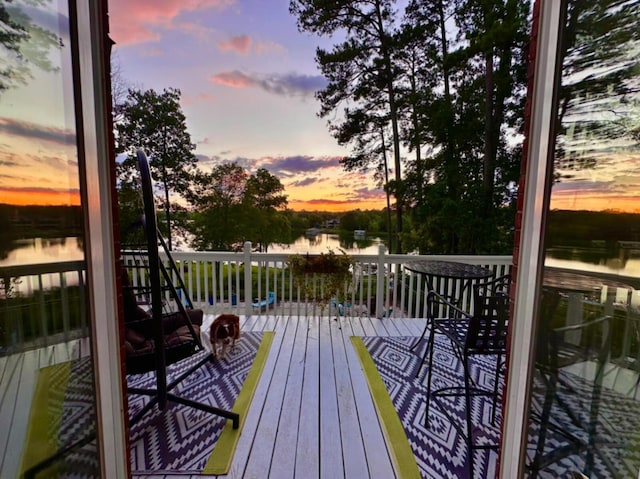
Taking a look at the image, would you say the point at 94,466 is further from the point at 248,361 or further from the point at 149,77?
the point at 149,77

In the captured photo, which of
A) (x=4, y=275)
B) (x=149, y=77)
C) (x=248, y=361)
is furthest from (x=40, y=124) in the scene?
(x=149, y=77)

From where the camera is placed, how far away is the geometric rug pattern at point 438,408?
1.71 meters

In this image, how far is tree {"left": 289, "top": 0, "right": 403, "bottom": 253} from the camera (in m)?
4.90

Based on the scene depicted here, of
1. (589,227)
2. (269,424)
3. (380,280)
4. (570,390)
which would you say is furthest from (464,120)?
(269,424)

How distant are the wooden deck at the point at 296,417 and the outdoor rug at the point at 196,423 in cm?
8

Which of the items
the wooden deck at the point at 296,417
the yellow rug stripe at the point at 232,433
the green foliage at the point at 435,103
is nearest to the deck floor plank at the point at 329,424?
the wooden deck at the point at 296,417

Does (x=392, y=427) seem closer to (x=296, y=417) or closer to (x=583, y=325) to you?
(x=296, y=417)

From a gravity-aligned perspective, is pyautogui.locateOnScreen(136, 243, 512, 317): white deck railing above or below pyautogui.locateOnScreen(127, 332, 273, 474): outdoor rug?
above

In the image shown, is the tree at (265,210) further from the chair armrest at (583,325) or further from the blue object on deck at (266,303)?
the chair armrest at (583,325)

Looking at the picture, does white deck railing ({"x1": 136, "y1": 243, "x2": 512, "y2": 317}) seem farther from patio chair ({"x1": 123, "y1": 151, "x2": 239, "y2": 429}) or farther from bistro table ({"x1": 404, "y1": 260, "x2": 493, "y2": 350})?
patio chair ({"x1": 123, "y1": 151, "x2": 239, "y2": 429})

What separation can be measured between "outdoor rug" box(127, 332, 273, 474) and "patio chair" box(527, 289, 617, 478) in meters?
1.56

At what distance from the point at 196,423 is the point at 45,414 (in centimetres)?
144

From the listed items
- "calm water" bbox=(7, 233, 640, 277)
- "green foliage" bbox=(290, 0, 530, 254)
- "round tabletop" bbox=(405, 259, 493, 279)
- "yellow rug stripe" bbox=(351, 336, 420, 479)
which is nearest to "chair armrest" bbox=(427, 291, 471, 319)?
"round tabletop" bbox=(405, 259, 493, 279)

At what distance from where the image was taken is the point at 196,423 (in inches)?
78.3
